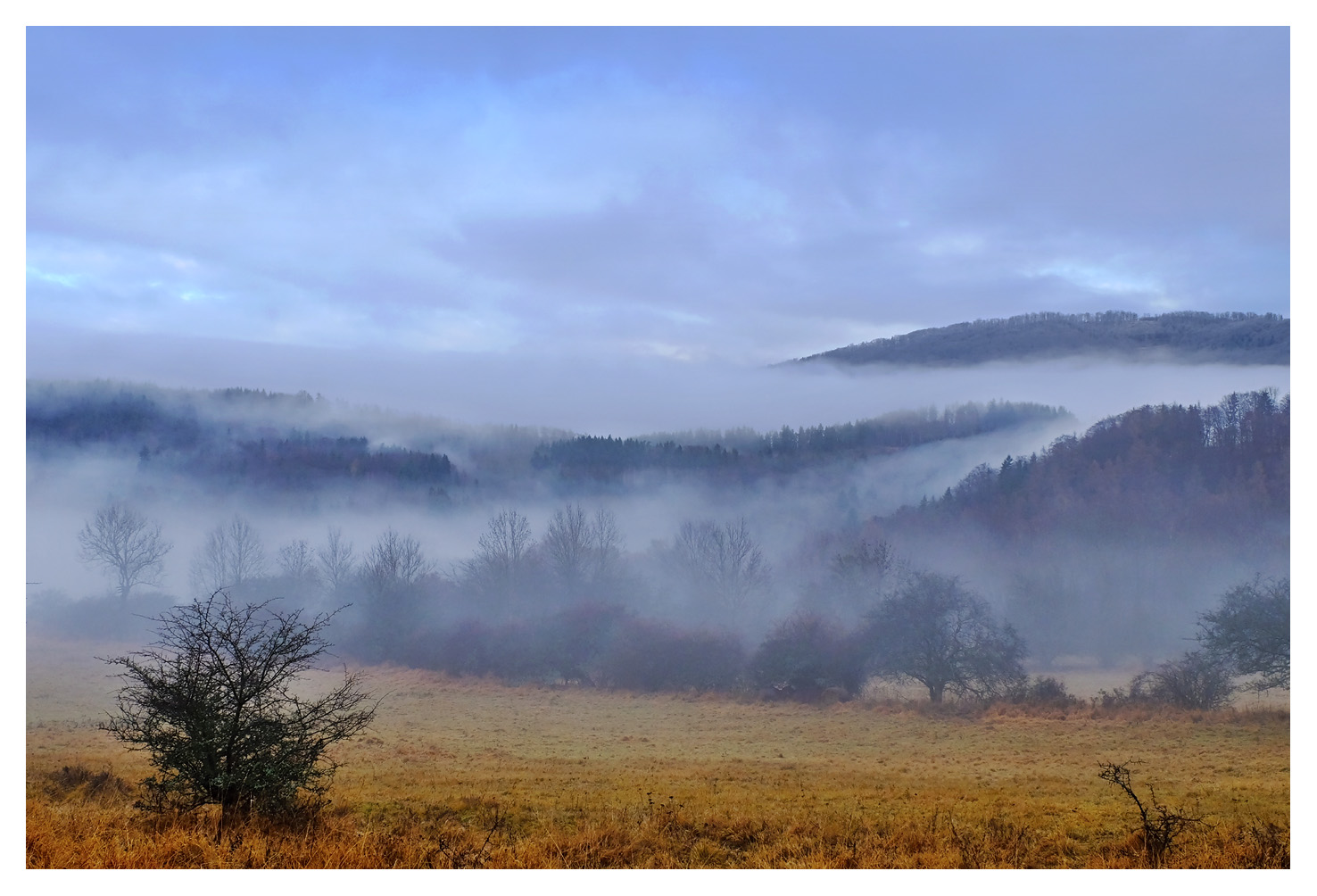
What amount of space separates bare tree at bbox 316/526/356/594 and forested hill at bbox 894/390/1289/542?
1688 inches

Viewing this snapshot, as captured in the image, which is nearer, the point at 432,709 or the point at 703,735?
the point at 703,735

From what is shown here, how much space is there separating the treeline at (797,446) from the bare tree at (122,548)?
26.5 meters

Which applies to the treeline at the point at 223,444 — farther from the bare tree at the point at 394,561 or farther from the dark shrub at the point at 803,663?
the dark shrub at the point at 803,663

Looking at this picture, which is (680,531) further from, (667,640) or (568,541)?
(667,640)

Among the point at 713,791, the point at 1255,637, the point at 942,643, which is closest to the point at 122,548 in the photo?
the point at 713,791

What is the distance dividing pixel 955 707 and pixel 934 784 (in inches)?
619

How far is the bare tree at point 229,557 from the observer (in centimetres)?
5175

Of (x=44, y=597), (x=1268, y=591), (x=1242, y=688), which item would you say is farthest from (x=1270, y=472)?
(x=44, y=597)

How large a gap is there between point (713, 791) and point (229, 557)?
4716cm

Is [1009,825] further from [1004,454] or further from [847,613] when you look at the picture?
[1004,454]

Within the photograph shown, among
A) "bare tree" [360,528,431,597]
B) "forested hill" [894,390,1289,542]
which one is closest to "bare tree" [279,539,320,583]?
"bare tree" [360,528,431,597]

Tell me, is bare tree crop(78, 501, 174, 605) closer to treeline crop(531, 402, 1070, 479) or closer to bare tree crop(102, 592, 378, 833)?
treeline crop(531, 402, 1070, 479)

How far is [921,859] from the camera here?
1248cm

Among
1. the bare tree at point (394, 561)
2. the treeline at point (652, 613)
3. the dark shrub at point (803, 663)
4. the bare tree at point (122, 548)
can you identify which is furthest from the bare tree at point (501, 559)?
the dark shrub at point (803, 663)
